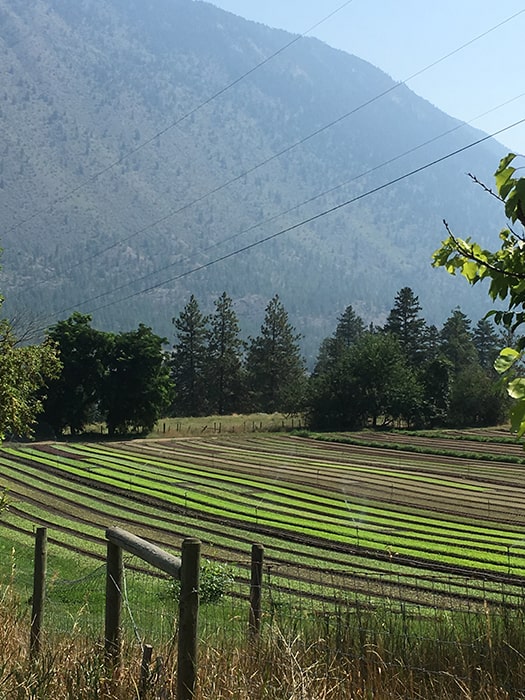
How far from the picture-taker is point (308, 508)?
86.8ft

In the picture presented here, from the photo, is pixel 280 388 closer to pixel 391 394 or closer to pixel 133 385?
pixel 391 394

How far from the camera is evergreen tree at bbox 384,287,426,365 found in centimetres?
8375

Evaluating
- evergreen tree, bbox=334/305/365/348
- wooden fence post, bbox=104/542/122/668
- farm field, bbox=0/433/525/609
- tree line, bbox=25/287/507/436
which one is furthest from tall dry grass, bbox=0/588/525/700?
evergreen tree, bbox=334/305/365/348

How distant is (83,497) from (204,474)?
738cm

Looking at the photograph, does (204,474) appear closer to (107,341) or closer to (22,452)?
(22,452)

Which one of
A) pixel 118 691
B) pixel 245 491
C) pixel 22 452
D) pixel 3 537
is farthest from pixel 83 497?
pixel 118 691

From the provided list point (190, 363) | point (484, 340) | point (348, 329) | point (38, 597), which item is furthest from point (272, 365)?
point (38, 597)

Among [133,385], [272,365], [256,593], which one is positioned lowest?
[256,593]

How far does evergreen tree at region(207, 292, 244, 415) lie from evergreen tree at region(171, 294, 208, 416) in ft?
2.88

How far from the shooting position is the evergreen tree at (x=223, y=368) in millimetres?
→ 85938

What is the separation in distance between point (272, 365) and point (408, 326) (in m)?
15.8

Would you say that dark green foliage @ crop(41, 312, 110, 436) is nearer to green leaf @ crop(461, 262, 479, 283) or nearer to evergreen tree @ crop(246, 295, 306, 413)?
evergreen tree @ crop(246, 295, 306, 413)

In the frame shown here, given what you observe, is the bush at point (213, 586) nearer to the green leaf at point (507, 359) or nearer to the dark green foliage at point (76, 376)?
the green leaf at point (507, 359)

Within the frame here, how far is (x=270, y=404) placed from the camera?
282ft
